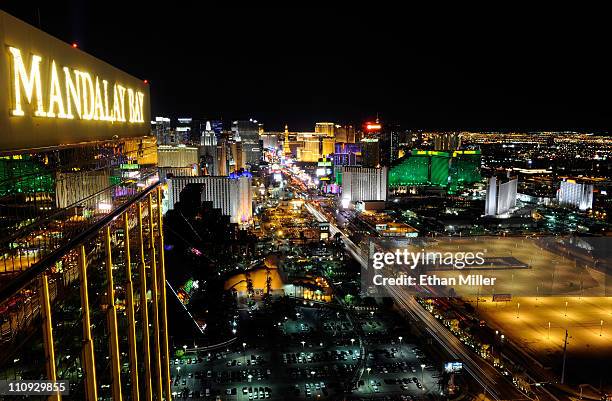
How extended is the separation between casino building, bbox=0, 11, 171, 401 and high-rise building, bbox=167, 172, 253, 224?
23274 millimetres

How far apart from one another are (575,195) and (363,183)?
14581mm

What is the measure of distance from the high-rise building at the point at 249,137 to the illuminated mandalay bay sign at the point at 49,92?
51702mm

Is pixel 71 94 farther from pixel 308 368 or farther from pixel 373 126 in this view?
pixel 373 126

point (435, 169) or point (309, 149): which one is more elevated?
point (309, 149)

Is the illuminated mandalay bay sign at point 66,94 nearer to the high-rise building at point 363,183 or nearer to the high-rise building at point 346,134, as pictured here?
the high-rise building at point 363,183

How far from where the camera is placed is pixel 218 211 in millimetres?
23500

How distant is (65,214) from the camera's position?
213cm

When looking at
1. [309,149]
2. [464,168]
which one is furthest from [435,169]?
[309,149]

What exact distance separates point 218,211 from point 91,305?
21.3m

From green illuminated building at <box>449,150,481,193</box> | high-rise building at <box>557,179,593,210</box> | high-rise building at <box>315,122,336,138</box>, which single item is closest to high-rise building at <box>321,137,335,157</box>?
Result: high-rise building at <box>315,122,336,138</box>

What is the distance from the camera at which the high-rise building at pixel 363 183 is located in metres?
33.5

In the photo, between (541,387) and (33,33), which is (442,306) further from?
(33,33)
